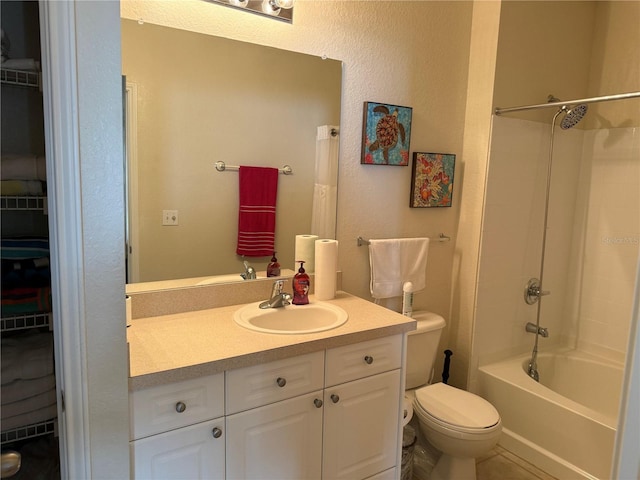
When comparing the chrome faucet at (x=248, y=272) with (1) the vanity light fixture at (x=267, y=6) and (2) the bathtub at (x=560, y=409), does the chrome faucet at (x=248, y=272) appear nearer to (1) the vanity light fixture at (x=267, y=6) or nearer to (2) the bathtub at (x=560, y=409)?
(1) the vanity light fixture at (x=267, y=6)

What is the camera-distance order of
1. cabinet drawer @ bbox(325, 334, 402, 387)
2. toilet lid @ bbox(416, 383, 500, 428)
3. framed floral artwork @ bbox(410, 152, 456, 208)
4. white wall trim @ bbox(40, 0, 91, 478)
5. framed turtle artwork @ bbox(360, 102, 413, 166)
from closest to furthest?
white wall trim @ bbox(40, 0, 91, 478), cabinet drawer @ bbox(325, 334, 402, 387), toilet lid @ bbox(416, 383, 500, 428), framed turtle artwork @ bbox(360, 102, 413, 166), framed floral artwork @ bbox(410, 152, 456, 208)

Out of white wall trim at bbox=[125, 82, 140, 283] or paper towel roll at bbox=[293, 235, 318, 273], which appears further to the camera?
paper towel roll at bbox=[293, 235, 318, 273]

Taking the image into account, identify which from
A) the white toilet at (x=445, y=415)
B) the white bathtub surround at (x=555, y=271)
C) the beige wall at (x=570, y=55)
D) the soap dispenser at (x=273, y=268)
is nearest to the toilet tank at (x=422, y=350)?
the white toilet at (x=445, y=415)

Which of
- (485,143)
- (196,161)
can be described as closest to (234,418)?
Answer: (196,161)

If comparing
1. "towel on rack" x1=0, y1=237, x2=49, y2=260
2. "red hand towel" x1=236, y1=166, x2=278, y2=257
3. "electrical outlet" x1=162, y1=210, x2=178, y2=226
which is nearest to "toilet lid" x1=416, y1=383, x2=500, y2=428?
"red hand towel" x1=236, y1=166, x2=278, y2=257

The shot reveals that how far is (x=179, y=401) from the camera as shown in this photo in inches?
50.4

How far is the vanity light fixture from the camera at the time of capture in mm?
1749

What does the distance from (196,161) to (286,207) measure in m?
0.46

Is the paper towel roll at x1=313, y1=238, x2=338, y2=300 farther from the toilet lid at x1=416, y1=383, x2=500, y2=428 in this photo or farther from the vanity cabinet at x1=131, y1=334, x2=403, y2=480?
the toilet lid at x1=416, y1=383, x2=500, y2=428

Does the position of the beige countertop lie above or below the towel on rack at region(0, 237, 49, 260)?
below

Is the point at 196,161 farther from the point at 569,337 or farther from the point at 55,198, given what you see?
the point at 569,337

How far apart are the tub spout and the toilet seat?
2.86ft

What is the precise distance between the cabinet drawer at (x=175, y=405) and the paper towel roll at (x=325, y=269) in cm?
75

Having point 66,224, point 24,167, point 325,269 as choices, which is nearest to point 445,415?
point 325,269
